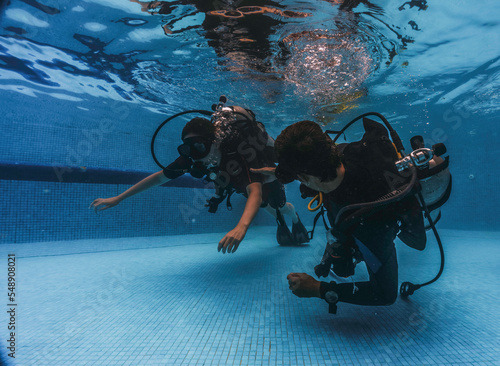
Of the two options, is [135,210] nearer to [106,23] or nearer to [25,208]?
[25,208]

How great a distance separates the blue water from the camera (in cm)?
216

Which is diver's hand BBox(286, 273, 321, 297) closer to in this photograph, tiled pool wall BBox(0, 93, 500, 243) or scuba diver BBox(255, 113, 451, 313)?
scuba diver BBox(255, 113, 451, 313)

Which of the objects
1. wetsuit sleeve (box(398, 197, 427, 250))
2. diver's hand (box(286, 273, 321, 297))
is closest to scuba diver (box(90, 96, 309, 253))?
diver's hand (box(286, 273, 321, 297))

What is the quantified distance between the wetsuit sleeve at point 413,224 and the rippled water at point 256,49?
17.9 ft

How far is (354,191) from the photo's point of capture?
2150mm

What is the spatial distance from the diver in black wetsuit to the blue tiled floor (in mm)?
387

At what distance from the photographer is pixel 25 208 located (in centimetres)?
1040

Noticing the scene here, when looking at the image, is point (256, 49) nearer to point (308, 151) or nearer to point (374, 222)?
point (308, 151)

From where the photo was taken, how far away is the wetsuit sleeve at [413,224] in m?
2.27

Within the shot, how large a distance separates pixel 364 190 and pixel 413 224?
774 mm

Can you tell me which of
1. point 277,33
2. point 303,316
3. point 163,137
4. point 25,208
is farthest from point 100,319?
point 163,137

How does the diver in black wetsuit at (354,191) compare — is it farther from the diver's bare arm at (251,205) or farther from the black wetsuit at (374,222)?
the diver's bare arm at (251,205)

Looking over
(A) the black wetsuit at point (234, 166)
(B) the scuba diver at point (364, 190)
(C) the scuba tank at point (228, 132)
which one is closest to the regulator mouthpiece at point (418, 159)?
(B) the scuba diver at point (364, 190)

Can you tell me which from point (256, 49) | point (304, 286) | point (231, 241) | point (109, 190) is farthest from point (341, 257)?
point (109, 190)
